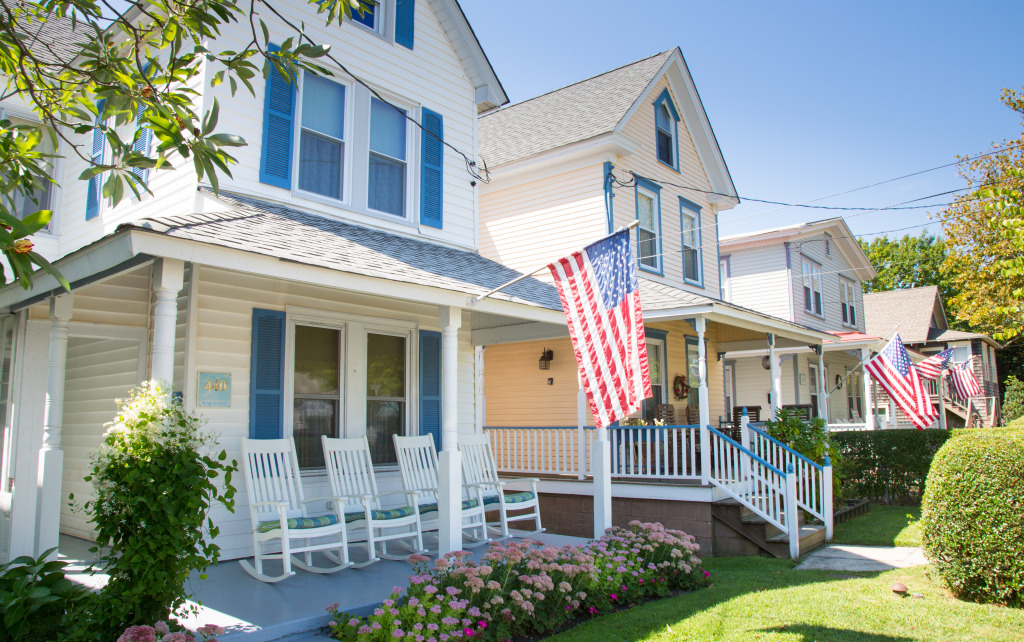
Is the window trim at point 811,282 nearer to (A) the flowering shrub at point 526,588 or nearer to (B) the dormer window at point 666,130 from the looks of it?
(B) the dormer window at point 666,130

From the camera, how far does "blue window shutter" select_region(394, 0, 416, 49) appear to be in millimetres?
9578

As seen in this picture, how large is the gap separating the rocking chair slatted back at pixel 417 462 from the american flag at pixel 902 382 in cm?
965

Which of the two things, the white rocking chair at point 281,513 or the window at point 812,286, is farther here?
the window at point 812,286

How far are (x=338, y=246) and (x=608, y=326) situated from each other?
276cm

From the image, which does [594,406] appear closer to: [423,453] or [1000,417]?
[423,453]

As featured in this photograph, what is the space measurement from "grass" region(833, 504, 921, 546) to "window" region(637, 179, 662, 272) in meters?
5.55

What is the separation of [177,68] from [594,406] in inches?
166

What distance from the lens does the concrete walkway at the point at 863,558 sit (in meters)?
7.93

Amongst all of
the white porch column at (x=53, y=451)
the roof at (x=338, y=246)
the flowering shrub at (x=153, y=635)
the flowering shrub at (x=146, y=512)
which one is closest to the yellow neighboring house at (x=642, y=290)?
the roof at (x=338, y=246)

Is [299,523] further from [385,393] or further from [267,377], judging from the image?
[385,393]

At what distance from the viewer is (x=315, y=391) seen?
25.6 feet

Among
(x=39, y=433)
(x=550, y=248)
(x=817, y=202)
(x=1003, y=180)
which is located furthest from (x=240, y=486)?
(x=1003, y=180)

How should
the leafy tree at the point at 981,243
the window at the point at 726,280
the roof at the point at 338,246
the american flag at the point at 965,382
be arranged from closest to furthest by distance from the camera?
the roof at the point at 338,246, the leafy tree at the point at 981,243, the american flag at the point at 965,382, the window at the point at 726,280

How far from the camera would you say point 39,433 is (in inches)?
273
